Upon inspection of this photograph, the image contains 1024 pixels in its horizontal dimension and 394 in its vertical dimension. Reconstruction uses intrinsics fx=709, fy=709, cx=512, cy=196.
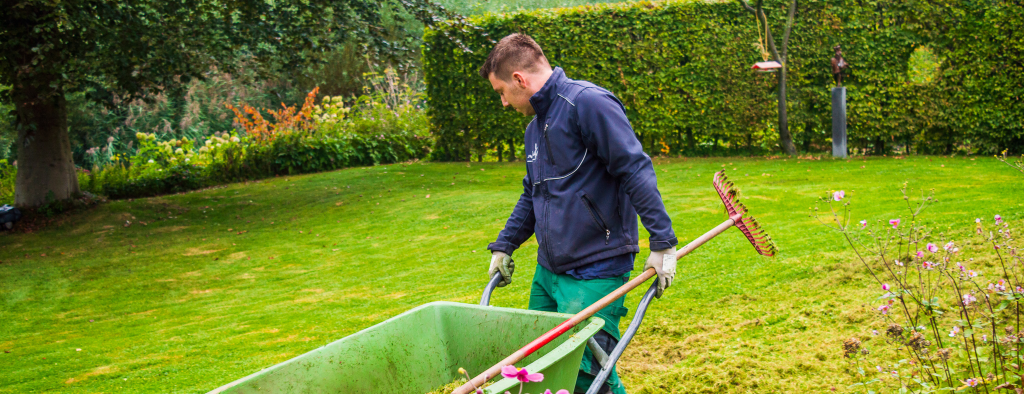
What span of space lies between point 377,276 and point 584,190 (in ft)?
14.4

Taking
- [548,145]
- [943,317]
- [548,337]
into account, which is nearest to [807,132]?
[943,317]

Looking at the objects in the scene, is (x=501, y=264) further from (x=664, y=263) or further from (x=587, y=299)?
(x=664, y=263)

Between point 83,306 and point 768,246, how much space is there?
5.98 meters

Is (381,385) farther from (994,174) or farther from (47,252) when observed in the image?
(994,174)

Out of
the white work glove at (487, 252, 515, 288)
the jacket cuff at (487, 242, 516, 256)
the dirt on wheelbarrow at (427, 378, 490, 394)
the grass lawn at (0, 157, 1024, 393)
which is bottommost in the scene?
the grass lawn at (0, 157, 1024, 393)

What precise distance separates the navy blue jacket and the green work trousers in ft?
0.22

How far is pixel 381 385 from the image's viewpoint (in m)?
2.66

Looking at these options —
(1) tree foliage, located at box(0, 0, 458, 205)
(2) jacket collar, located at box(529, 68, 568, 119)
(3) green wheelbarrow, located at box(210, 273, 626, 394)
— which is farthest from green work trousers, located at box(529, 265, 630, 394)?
(1) tree foliage, located at box(0, 0, 458, 205)

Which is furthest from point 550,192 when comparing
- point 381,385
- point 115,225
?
point 115,225

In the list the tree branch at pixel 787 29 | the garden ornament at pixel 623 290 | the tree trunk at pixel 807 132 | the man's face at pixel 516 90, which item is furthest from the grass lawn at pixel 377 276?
the tree branch at pixel 787 29

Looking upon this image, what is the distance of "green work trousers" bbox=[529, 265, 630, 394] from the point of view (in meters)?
2.48

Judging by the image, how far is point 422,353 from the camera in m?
2.75

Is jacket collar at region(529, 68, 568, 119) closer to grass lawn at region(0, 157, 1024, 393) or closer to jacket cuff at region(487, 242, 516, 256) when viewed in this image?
jacket cuff at region(487, 242, 516, 256)

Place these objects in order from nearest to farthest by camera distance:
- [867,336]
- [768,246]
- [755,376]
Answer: [768,246] < [755,376] < [867,336]
